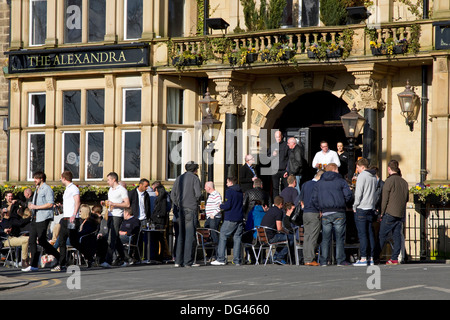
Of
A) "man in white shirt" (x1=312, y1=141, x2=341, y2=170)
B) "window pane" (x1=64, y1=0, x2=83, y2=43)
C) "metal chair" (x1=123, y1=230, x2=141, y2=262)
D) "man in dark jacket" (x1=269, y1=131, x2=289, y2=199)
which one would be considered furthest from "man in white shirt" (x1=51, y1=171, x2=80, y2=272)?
"window pane" (x1=64, y1=0, x2=83, y2=43)

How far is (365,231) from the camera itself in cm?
1845

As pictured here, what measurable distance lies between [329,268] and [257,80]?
987cm

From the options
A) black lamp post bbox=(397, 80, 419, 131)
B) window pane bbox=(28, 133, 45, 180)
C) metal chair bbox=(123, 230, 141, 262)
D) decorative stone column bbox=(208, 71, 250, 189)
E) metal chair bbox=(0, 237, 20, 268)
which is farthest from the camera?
window pane bbox=(28, 133, 45, 180)

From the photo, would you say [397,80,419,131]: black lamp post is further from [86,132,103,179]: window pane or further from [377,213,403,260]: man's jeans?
[86,132,103,179]: window pane

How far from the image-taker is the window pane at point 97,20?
2753 cm

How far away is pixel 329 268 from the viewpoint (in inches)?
688

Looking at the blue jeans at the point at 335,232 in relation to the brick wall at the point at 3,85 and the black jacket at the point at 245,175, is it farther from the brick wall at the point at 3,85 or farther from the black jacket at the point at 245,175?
the brick wall at the point at 3,85

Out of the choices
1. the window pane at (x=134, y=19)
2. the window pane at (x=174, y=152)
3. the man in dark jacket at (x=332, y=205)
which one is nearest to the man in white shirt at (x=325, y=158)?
the man in dark jacket at (x=332, y=205)

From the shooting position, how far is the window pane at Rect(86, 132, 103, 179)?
27.5m

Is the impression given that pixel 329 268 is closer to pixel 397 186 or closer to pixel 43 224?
pixel 397 186

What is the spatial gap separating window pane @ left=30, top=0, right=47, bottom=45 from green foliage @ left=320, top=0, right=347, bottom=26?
883cm

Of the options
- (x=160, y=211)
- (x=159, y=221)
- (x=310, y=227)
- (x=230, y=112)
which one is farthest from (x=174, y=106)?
(x=310, y=227)

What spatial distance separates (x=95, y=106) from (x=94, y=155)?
1.42 meters
